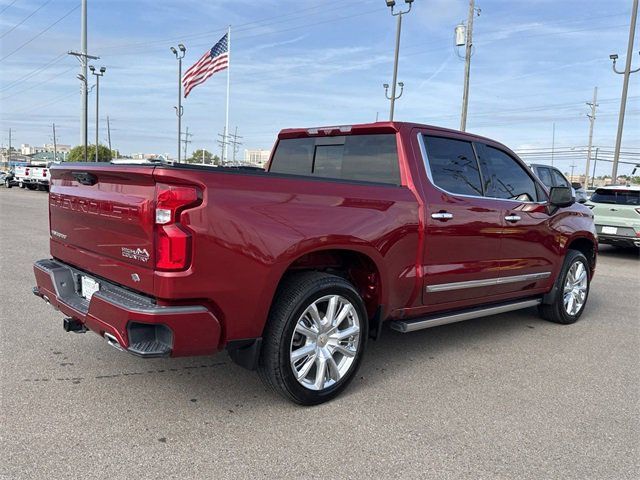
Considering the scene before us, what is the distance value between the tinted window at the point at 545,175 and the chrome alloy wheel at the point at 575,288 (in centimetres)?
732

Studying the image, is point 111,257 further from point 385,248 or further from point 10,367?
point 385,248

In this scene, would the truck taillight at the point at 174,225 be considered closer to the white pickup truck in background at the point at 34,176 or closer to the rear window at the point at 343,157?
the rear window at the point at 343,157

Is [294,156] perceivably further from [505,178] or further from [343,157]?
[505,178]

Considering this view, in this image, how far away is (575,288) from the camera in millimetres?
5867

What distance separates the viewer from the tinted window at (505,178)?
4.75 m

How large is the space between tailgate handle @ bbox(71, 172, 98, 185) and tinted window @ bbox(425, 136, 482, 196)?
8.01ft

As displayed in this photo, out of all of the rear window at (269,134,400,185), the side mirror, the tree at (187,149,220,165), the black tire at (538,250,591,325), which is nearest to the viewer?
the rear window at (269,134,400,185)

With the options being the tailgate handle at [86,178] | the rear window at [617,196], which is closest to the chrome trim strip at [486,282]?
the tailgate handle at [86,178]

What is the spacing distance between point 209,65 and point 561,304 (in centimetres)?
1909

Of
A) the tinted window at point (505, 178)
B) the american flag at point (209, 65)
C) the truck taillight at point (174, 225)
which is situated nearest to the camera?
the truck taillight at point (174, 225)

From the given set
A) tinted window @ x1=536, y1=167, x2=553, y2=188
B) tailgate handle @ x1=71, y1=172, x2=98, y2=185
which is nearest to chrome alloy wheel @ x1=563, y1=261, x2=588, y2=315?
tailgate handle @ x1=71, y1=172, x2=98, y2=185

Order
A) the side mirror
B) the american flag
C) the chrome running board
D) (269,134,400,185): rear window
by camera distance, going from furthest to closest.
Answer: the american flag, the side mirror, (269,134,400,185): rear window, the chrome running board

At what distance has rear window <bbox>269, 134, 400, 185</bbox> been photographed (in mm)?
4160

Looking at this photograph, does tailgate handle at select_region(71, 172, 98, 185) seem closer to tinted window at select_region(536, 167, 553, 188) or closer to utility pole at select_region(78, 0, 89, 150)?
tinted window at select_region(536, 167, 553, 188)
